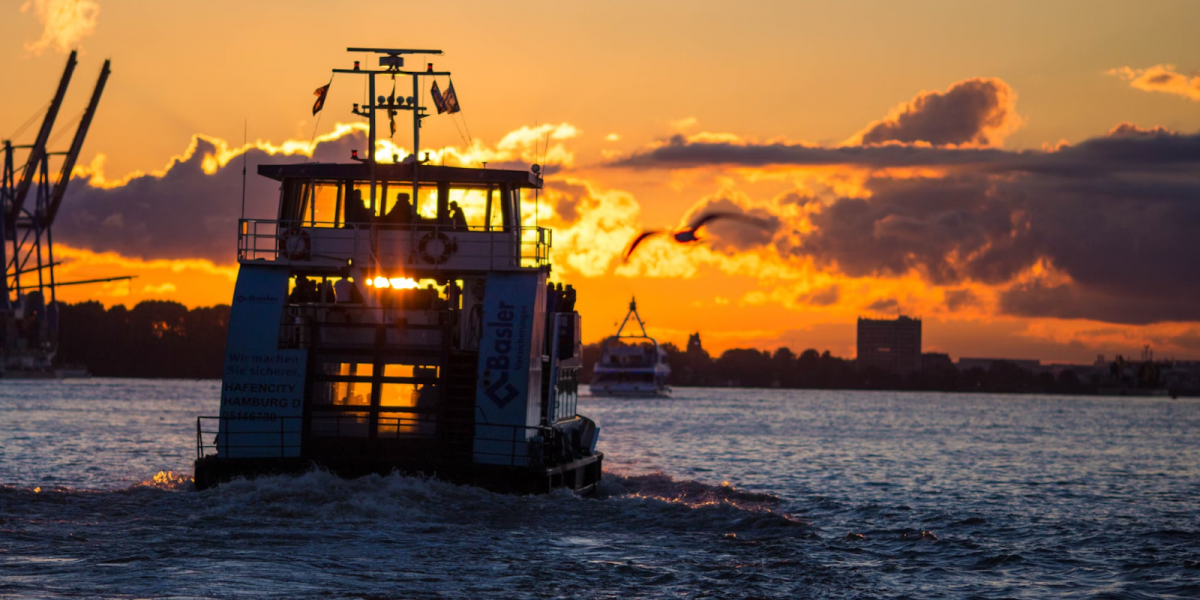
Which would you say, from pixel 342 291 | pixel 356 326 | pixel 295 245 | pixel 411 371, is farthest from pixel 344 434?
pixel 295 245

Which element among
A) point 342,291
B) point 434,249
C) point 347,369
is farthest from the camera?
point 434,249

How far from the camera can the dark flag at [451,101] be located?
25953mm

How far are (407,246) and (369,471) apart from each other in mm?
4390

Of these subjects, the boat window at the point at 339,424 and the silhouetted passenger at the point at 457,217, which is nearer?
the boat window at the point at 339,424

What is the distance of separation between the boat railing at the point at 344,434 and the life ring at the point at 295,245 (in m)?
3.01

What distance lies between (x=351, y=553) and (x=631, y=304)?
116m

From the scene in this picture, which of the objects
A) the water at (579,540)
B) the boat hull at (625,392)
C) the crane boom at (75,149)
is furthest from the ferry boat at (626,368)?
the water at (579,540)

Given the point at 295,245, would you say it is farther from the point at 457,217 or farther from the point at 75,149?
the point at 75,149

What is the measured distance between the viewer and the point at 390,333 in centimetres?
2322

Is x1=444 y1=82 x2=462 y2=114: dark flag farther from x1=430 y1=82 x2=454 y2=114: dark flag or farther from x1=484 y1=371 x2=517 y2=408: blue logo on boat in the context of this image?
x1=484 y1=371 x2=517 y2=408: blue logo on boat

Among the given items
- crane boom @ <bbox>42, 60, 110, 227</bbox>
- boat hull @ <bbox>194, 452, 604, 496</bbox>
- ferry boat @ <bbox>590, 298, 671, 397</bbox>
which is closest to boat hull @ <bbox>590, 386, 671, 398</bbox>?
ferry boat @ <bbox>590, 298, 671, 397</bbox>

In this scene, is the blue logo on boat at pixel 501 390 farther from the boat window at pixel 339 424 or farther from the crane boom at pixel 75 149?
the crane boom at pixel 75 149

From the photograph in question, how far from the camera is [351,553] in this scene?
17719mm

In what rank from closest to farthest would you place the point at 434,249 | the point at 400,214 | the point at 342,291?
the point at 342,291, the point at 434,249, the point at 400,214
